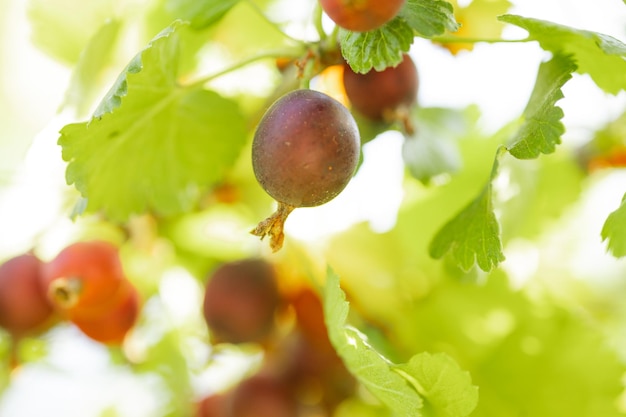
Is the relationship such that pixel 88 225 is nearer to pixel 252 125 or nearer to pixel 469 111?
pixel 252 125

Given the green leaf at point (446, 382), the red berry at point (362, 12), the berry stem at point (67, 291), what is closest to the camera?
the red berry at point (362, 12)

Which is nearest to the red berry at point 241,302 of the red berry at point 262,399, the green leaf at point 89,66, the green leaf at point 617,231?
the red berry at point 262,399

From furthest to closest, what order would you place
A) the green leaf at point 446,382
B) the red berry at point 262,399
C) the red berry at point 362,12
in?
1. the red berry at point 262,399
2. the green leaf at point 446,382
3. the red berry at point 362,12

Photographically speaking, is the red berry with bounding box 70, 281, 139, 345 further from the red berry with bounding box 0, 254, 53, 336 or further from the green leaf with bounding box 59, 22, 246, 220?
the green leaf with bounding box 59, 22, 246, 220

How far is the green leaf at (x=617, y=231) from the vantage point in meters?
0.64

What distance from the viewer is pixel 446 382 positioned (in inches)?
25.8

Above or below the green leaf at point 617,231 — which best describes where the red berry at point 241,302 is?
below

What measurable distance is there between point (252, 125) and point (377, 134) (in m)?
0.21

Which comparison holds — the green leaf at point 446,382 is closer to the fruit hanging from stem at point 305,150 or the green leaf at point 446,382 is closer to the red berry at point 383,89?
the fruit hanging from stem at point 305,150

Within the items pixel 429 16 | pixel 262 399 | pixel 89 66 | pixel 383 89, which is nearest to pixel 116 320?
pixel 262 399

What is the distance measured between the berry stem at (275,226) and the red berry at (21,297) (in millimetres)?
508

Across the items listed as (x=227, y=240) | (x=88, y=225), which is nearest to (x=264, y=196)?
(x=227, y=240)

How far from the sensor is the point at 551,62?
2.23 feet

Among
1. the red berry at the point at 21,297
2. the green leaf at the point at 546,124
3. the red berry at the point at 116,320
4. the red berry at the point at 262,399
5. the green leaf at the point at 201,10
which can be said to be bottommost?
the red berry at the point at 262,399
